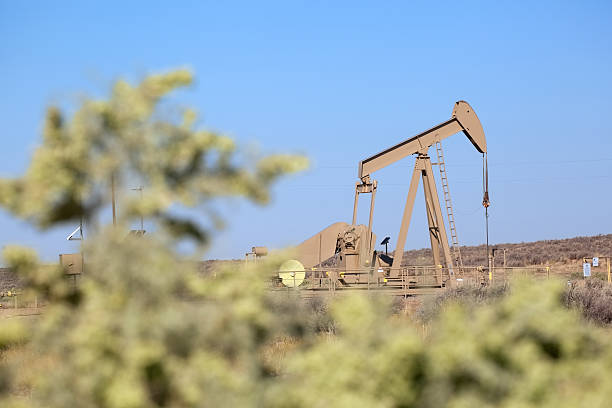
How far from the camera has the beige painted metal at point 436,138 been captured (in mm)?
21000

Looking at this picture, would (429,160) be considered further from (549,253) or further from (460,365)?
(549,253)

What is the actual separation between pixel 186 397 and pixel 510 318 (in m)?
1.95

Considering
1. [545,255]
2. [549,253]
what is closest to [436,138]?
[545,255]

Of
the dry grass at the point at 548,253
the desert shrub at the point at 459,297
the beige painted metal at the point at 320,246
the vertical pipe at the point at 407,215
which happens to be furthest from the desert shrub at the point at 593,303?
the dry grass at the point at 548,253

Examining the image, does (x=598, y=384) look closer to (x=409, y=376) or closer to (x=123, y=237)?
(x=409, y=376)

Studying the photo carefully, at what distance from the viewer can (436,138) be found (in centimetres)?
2106

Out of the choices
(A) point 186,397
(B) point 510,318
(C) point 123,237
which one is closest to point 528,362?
(B) point 510,318

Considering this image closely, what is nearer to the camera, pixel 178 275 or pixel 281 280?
pixel 178 275

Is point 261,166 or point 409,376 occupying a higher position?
point 261,166

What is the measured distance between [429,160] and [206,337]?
17.8 meters

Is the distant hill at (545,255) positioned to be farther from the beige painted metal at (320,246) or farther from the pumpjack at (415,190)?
the pumpjack at (415,190)

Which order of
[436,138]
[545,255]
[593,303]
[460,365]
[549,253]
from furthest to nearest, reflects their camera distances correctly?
[549,253] < [545,255] < [436,138] < [593,303] < [460,365]

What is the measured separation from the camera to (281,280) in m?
20.9

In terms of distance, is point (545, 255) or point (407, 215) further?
point (545, 255)
